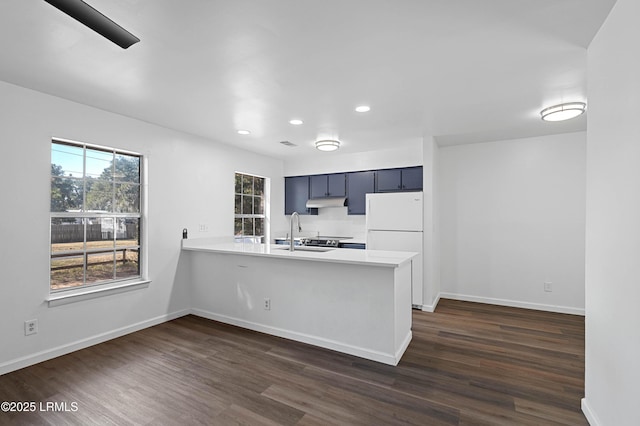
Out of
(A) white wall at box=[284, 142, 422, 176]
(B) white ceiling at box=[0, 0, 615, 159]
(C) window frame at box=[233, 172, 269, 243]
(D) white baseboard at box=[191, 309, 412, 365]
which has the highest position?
(B) white ceiling at box=[0, 0, 615, 159]

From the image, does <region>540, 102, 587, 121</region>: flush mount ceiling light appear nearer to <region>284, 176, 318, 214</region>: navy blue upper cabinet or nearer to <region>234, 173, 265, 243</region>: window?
<region>284, 176, 318, 214</region>: navy blue upper cabinet

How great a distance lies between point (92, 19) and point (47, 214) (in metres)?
A: 2.17

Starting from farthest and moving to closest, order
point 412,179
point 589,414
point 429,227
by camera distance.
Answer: point 412,179
point 429,227
point 589,414

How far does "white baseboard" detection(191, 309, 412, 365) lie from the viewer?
2732 millimetres

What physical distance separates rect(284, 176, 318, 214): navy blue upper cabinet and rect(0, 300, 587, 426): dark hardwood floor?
2888 millimetres

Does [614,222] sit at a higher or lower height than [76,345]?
higher

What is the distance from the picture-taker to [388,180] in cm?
502

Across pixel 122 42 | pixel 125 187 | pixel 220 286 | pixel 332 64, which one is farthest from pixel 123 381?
pixel 332 64

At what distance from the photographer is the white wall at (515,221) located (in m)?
4.15

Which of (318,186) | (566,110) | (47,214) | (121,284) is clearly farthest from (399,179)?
(47,214)

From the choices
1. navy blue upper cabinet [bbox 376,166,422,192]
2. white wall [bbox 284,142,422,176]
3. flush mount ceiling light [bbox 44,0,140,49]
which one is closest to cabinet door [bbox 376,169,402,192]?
navy blue upper cabinet [bbox 376,166,422,192]

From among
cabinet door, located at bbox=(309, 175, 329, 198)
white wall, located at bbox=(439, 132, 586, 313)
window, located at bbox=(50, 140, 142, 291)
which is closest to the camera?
window, located at bbox=(50, 140, 142, 291)

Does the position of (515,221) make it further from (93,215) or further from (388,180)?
(93,215)

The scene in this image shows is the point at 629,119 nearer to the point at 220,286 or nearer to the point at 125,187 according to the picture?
the point at 220,286
